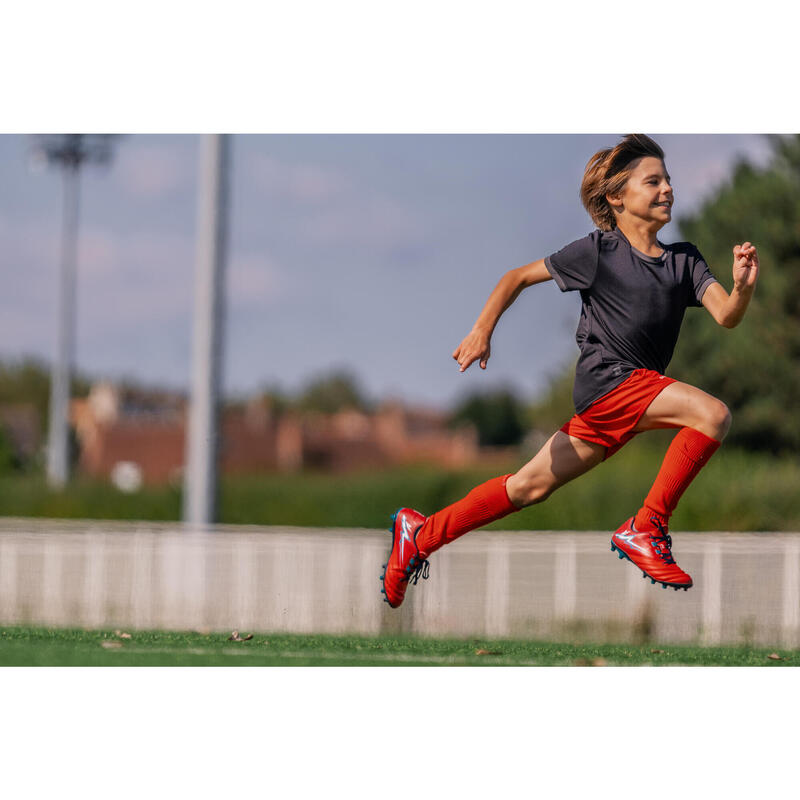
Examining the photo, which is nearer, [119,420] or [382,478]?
[382,478]

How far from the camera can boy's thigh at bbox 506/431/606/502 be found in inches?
276

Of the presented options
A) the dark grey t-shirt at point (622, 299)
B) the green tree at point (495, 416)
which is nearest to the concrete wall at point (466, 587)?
the dark grey t-shirt at point (622, 299)

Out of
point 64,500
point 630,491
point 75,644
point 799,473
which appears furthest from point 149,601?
point 64,500

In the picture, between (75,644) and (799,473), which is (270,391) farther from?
(75,644)

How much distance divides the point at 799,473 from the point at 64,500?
618 inches

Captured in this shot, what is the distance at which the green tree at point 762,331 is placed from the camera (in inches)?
898

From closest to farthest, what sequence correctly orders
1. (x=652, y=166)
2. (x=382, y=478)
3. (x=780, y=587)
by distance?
(x=652, y=166) < (x=780, y=587) < (x=382, y=478)

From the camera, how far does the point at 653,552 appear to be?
6805 millimetres

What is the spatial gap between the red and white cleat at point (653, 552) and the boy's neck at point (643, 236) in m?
1.63

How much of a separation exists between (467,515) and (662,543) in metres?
1.19

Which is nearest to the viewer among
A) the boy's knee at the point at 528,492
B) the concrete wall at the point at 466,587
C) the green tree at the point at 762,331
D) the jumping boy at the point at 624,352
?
the jumping boy at the point at 624,352

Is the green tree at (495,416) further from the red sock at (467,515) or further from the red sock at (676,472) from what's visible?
the red sock at (676,472)

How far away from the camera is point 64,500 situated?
26516 mm

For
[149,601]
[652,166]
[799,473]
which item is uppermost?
[652,166]
